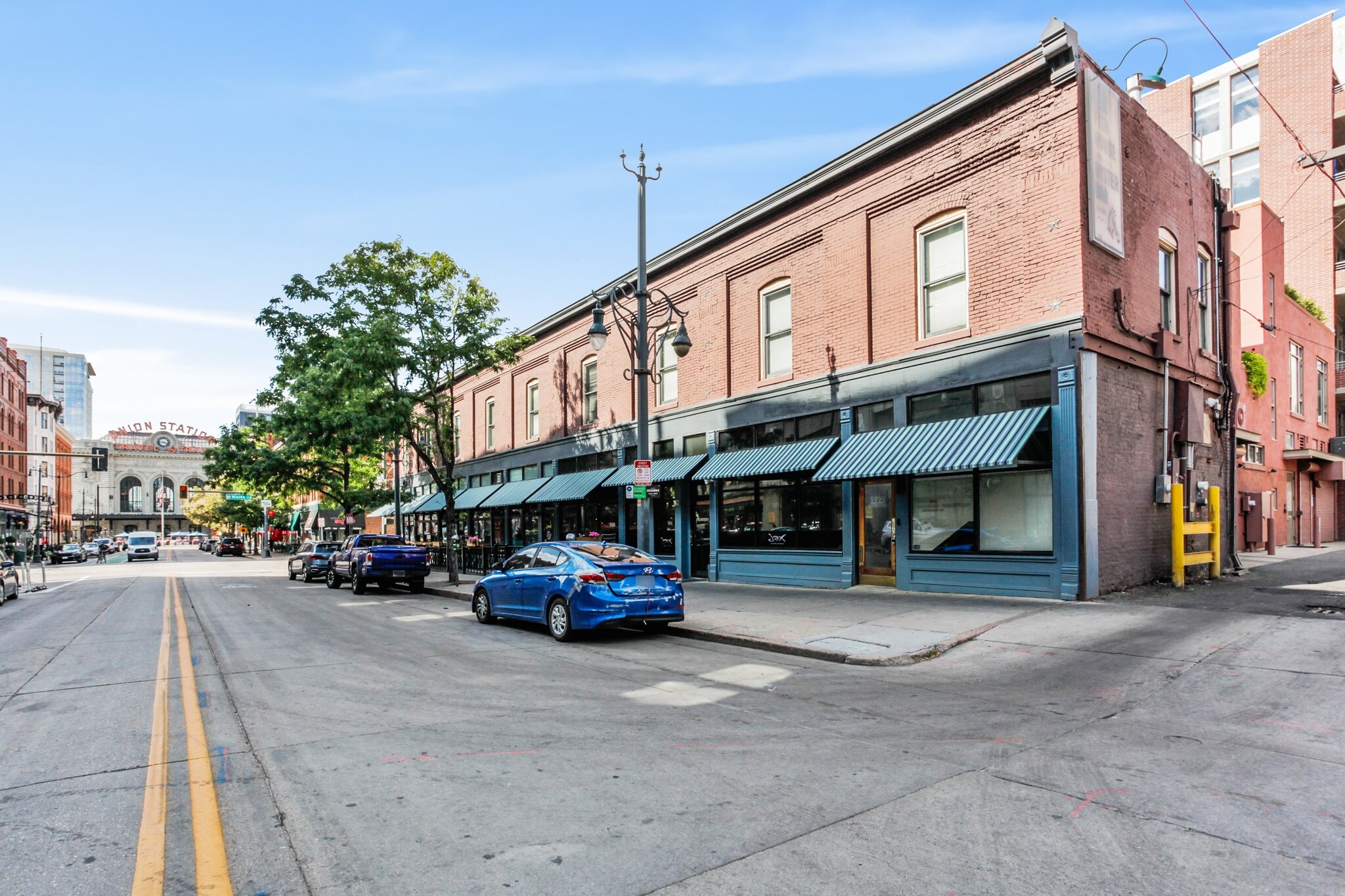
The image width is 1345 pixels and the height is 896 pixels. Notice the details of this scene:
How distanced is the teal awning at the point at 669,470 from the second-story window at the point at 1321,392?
26703 millimetres

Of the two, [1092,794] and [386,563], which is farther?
[386,563]

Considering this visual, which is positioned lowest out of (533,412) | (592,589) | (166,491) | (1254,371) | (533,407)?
(592,589)

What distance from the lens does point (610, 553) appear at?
12.5 m

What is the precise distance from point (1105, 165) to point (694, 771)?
43.4 feet

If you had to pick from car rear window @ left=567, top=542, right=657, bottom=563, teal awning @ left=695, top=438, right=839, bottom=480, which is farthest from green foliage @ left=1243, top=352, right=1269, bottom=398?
car rear window @ left=567, top=542, right=657, bottom=563

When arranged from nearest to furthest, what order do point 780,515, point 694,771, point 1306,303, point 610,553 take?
point 694,771 → point 610,553 → point 780,515 → point 1306,303

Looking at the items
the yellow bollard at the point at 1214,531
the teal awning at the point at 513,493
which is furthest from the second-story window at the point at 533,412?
the yellow bollard at the point at 1214,531

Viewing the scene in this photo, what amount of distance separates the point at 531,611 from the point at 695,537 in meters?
9.27

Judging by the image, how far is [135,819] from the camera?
4.66 meters

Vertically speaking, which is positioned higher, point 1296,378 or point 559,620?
point 1296,378

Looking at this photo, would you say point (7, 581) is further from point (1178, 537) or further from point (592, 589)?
point (1178, 537)

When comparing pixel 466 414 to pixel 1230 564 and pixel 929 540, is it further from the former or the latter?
pixel 1230 564

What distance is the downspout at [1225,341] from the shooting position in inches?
724

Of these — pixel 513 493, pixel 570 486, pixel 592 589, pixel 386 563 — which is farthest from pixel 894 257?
pixel 513 493
